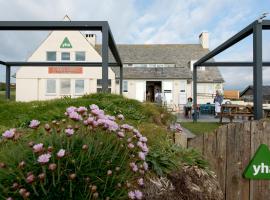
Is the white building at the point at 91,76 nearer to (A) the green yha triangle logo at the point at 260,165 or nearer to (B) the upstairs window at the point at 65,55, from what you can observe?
(B) the upstairs window at the point at 65,55

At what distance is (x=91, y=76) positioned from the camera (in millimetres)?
31766

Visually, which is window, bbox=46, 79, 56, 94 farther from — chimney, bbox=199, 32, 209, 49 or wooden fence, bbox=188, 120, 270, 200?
wooden fence, bbox=188, 120, 270, 200

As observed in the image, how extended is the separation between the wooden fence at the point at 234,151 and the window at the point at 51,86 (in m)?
29.4

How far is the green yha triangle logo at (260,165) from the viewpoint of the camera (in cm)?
370

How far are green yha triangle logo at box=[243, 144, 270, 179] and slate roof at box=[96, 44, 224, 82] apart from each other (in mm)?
29882

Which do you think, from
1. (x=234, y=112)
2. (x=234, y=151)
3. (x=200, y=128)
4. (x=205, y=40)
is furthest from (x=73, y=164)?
(x=205, y=40)

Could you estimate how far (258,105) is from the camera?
A: 503 centimetres

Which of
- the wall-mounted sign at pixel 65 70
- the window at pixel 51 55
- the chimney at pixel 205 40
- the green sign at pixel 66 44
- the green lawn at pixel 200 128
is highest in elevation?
the chimney at pixel 205 40

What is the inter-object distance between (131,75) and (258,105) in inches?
1153

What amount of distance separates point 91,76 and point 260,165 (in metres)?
28.9

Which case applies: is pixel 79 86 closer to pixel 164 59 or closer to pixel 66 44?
pixel 66 44

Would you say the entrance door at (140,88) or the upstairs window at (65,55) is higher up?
the upstairs window at (65,55)

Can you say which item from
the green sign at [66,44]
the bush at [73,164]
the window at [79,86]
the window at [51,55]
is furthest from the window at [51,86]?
the bush at [73,164]

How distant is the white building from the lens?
31.6 m
